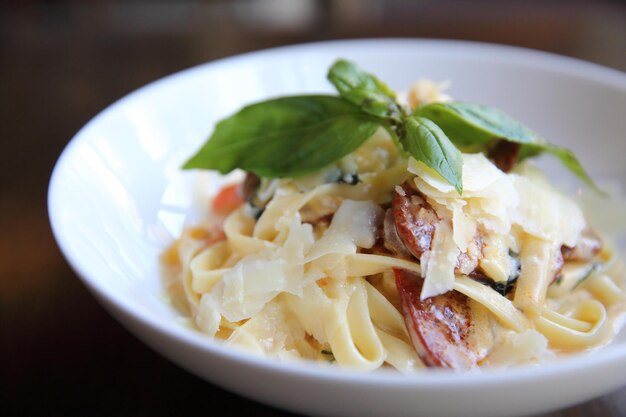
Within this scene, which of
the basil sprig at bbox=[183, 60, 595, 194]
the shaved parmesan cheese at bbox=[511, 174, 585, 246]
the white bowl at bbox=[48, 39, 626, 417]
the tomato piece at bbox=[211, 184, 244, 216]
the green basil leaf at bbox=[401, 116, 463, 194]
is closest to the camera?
the white bowl at bbox=[48, 39, 626, 417]

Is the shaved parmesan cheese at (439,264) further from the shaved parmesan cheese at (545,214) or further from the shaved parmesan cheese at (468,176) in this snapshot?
the shaved parmesan cheese at (545,214)

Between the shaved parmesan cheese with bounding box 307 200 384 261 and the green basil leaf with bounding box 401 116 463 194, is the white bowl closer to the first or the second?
the shaved parmesan cheese with bounding box 307 200 384 261

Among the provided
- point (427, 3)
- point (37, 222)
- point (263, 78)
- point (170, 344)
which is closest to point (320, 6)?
point (427, 3)

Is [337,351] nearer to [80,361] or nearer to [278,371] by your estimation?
[278,371]

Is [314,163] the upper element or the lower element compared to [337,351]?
upper

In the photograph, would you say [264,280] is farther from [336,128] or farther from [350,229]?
[336,128]

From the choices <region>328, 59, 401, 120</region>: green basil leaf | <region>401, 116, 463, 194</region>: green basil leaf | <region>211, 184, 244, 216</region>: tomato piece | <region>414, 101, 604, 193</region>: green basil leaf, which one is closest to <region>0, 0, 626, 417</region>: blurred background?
<region>211, 184, 244, 216</region>: tomato piece

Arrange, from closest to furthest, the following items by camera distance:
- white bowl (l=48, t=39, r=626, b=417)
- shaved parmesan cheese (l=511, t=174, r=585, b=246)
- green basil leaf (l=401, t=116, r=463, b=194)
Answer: white bowl (l=48, t=39, r=626, b=417) < green basil leaf (l=401, t=116, r=463, b=194) < shaved parmesan cheese (l=511, t=174, r=585, b=246)
